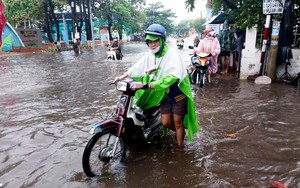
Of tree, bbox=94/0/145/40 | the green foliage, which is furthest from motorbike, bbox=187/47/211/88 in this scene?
tree, bbox=94/0/145/40

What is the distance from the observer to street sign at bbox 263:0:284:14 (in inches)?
299

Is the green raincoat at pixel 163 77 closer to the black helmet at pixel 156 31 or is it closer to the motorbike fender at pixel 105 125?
the black helmet at pixel 156 31

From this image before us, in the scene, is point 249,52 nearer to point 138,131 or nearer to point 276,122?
point 276,122

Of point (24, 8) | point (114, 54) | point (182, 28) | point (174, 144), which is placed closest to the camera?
point (174, 144)

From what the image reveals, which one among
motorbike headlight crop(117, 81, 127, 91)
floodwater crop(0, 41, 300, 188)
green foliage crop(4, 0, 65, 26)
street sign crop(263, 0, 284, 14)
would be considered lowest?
floodwater crop(0, 41, 300, 188)

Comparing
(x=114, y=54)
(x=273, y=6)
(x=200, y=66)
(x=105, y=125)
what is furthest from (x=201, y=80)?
(x=114, y=54)

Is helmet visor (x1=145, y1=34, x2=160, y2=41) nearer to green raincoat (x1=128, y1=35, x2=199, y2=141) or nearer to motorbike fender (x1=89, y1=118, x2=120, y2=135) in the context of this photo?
green raincoat (x1=128, y1=35, x2=199, y2=141)

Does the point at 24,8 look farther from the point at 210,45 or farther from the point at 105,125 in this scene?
the point at 105,125

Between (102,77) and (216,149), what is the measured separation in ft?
24.0

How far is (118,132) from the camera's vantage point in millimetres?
3293

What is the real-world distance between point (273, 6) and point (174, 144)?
5576 mm

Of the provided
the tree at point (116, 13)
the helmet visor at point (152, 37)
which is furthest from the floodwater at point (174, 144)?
the tree at point (116, 13)

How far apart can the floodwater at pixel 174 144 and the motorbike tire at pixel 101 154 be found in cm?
14

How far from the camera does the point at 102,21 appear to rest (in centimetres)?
4091
